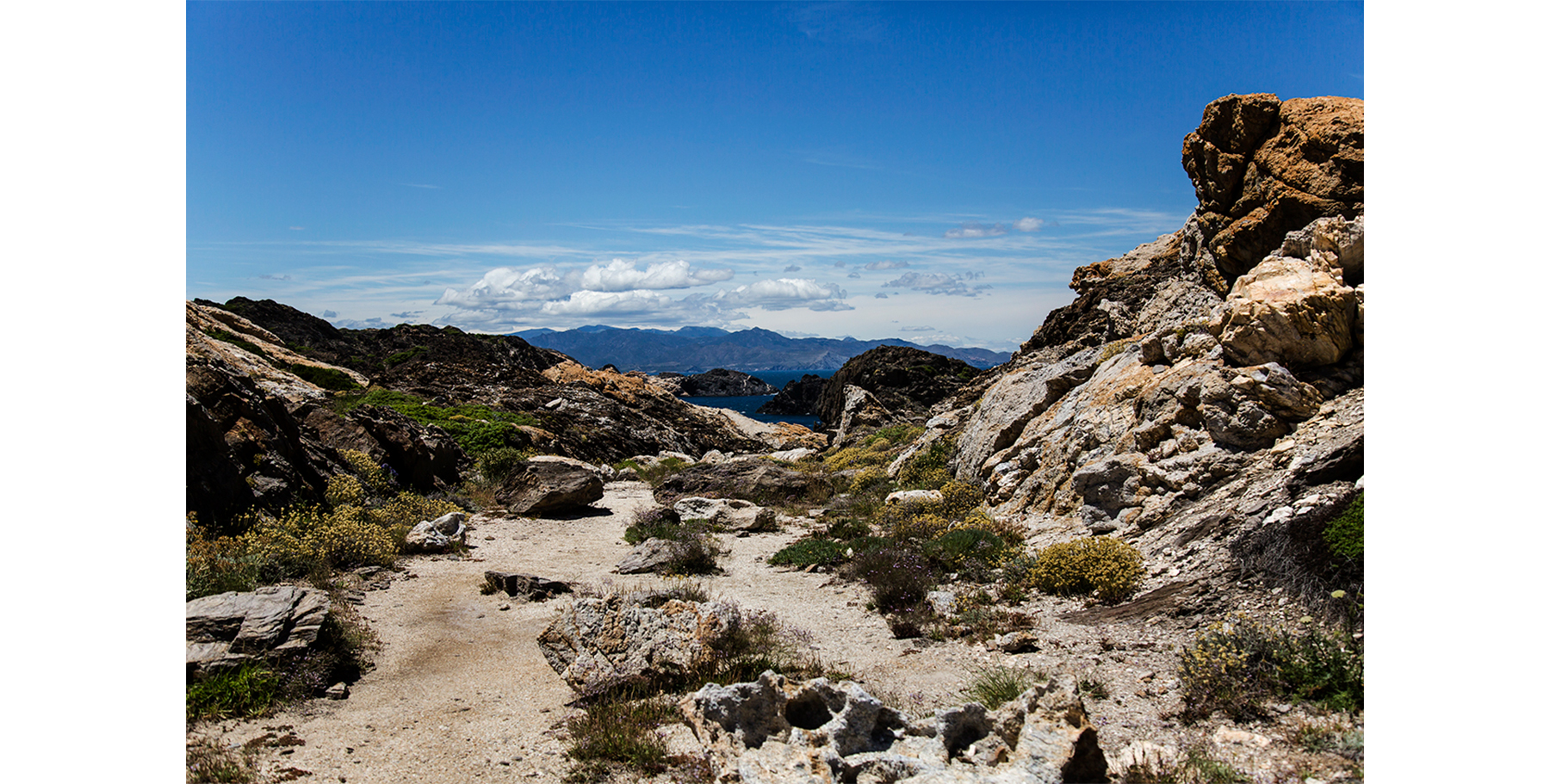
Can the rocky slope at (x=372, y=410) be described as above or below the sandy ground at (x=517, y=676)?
above

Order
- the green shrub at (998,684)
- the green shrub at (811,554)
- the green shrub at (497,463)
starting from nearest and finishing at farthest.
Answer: the green shrub at (998,684) < the green shrub at (811,554) < the green shrub at (497,463)

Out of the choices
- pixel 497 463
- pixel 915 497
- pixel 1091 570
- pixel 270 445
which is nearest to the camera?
pixel 1091 570

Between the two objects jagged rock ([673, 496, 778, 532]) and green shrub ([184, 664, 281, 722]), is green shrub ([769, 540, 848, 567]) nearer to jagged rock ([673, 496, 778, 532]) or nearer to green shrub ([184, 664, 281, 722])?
jagged rock ([673, 496, 778, 532])

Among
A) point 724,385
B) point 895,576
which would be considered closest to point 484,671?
point 895,576

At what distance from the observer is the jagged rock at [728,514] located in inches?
655

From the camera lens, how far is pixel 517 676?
7504mm

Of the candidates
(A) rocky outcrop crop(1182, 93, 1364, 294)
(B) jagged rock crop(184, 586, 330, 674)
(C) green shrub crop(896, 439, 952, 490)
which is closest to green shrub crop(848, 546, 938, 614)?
(C) green shrub crop(896, 439, 952, 490)

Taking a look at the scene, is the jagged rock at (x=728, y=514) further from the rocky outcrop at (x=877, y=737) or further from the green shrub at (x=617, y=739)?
the rocky outcrop at (x=877, y=737)

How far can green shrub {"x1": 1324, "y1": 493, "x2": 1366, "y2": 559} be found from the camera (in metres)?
6.63

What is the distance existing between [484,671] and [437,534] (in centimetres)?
698

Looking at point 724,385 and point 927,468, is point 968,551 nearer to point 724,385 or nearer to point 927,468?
point 927,468

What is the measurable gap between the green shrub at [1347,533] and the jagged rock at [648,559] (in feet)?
30.4

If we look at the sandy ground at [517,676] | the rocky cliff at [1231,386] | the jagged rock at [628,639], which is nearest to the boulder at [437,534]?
the sandy ground at [517,676]
